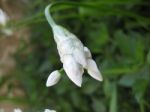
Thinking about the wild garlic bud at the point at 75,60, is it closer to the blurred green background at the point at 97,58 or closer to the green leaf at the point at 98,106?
the blurred green background at the point at 97,58

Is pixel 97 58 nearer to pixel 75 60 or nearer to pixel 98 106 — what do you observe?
pixel 98 106

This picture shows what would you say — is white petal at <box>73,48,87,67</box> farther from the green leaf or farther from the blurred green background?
the green leaf

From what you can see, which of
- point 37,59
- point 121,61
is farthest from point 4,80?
point 121,61

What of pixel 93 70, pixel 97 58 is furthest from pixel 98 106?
pixel 93 70

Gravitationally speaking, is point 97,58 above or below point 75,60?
above

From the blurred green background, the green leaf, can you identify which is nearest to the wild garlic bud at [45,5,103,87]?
the blurred green background

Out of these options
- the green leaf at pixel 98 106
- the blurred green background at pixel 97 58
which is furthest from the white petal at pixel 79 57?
the green leaf at pixel 98 106
